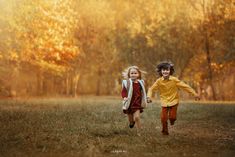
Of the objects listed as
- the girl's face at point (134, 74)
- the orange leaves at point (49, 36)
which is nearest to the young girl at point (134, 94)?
the girl's face at point (134, 74)

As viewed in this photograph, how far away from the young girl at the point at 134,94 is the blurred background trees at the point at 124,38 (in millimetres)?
18760

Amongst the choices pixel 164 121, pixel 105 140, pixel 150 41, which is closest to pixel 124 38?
pixel 150 41

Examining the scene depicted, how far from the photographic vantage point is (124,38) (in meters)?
46.5

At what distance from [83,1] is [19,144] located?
1514 inches

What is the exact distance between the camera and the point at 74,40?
46.1 metres

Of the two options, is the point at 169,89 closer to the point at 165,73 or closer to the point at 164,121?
the point at 165,73

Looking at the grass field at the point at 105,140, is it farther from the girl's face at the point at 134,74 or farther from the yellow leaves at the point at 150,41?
the yellow leaves at the point at 150,41

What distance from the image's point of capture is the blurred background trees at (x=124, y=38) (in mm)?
37891

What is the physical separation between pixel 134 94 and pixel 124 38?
33.5 meters

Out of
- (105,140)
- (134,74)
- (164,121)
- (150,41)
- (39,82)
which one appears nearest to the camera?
(105,140)

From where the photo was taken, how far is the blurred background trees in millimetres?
37891

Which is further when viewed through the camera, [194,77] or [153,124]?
[194,77]

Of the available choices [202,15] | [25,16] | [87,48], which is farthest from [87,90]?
[25,16]

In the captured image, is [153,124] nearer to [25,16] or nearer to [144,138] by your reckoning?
[144,138]
